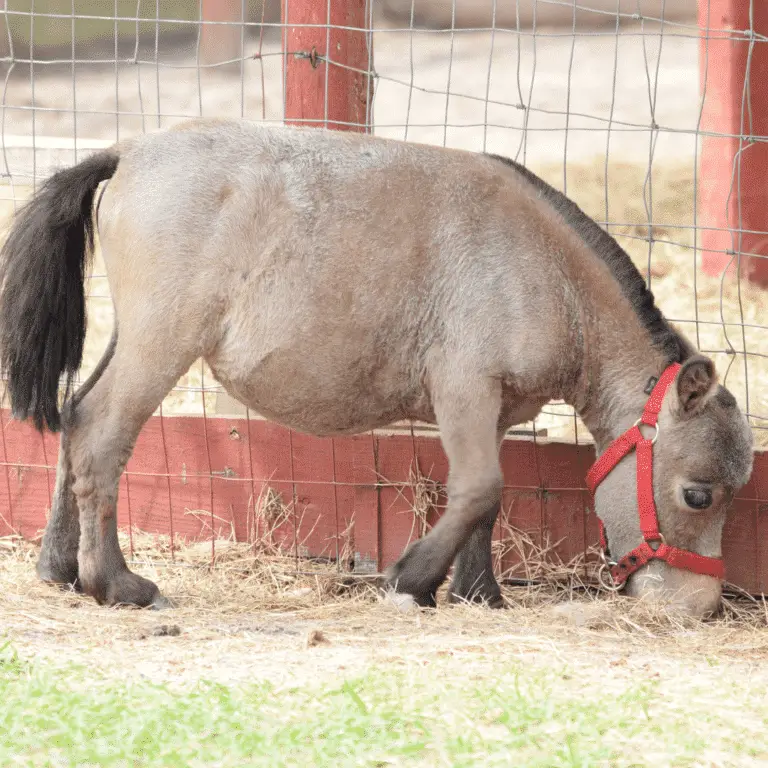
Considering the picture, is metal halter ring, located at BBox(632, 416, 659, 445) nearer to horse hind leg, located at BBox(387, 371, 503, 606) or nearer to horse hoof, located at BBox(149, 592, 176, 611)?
horse hind leg, located at BBox(387, 371, 503, 606)

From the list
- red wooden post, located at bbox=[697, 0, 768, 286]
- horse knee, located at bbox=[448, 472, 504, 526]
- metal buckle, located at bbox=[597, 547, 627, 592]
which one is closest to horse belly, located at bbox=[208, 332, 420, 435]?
horse knee, located at bbox=[448, 472, 504, 526]

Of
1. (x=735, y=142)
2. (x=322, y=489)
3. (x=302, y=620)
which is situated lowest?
(x=302, y=620)

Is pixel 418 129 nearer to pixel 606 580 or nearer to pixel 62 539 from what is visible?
pixel 606 580

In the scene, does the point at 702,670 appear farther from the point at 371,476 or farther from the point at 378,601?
the point at 371,476

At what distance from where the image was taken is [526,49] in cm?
1769

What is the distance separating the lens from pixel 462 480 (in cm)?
445

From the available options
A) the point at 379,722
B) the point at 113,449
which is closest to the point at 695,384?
the point at 379,722

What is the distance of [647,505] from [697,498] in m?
0.19

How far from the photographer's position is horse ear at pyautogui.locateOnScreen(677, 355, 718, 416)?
4383 millimetres

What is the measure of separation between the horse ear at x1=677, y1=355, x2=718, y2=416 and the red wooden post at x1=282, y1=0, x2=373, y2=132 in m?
1.79

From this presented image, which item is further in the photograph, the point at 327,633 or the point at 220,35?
the point at 220,35

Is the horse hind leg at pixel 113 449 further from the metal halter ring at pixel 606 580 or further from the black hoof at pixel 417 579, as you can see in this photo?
the metal halter ring at pixel 606 580

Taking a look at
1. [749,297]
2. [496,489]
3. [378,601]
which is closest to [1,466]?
[378,601]

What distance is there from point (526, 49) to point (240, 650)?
1522 cm
